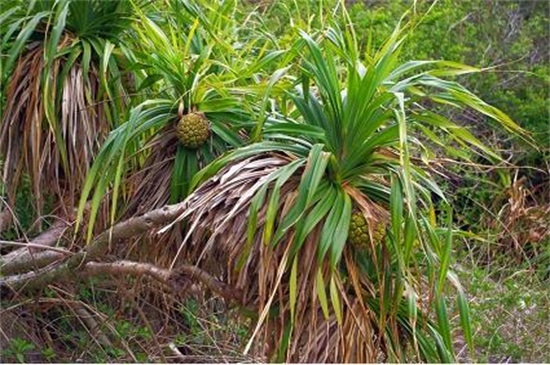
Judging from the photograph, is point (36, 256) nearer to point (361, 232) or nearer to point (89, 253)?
point (89, 253)

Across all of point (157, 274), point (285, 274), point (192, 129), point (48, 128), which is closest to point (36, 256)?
point (48, 128)

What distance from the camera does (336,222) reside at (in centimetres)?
248

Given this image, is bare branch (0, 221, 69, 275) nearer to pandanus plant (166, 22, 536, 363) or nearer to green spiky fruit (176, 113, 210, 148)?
green spiky fruit (176, 113, 210, 148)

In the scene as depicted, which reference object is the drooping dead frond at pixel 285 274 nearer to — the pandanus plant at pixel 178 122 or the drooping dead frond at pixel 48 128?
the pandanus plant at pixel 178 122

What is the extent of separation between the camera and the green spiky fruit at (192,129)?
9.51 ft

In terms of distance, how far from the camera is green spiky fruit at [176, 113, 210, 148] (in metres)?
2.90

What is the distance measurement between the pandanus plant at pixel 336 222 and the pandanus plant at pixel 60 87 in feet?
2.46

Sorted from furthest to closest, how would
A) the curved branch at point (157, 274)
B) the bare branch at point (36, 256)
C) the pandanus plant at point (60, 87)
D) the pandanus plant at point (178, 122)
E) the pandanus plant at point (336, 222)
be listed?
the bare branch at point (36, 256)
the pandanus plant at point (60, 87)
the pandanus plant at point (178, 122)
the curved branch at point (157, 274)
the pandanus plant at point (336, 222)

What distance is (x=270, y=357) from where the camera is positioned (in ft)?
8.57

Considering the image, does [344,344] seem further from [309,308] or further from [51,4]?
[51,4]

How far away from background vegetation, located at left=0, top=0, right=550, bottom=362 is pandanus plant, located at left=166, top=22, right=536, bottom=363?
0.10 feet

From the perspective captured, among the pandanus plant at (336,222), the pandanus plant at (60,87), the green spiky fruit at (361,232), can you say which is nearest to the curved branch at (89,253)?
the pandanus plant at (336,222)

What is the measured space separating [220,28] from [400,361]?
1347 millimetres

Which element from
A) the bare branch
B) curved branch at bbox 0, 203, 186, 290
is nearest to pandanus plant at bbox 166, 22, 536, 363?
curved branch at bbox 0, 203, 186, 290
